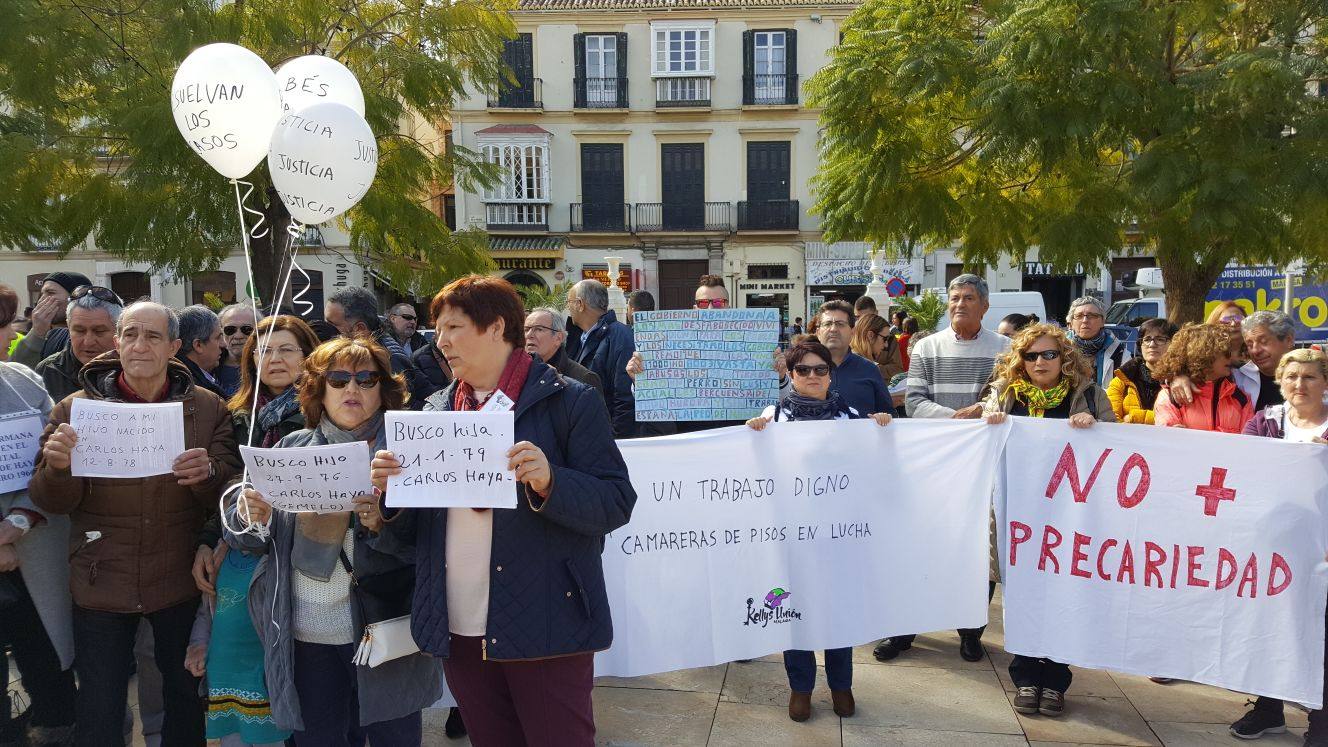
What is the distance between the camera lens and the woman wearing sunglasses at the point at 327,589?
286 cm

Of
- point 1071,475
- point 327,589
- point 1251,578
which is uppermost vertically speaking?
Result: point 1071,475

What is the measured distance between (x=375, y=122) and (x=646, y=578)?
727cm

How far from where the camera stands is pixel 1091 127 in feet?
27.0

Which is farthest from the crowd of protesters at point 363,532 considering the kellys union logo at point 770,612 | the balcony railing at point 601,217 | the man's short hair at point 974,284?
the balcony railing at point 601,217

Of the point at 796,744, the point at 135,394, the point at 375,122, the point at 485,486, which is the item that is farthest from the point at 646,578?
the point at 375,122

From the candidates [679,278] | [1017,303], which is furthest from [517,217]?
[1017,303]

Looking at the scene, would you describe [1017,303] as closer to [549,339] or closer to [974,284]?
[974,284]

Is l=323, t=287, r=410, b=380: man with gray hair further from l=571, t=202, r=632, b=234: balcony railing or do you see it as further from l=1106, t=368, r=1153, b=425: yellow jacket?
l=571, t=202, r=632, b=234: balcony railing

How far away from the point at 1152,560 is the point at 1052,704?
80 cm

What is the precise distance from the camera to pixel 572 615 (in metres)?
2.46

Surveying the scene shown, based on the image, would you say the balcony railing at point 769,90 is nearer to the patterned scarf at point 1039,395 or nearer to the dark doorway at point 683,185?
the dark doorway at point 683,185

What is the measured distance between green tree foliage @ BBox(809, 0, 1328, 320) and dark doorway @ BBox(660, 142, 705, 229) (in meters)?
17.3

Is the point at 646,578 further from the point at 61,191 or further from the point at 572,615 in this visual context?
the point at 61,191

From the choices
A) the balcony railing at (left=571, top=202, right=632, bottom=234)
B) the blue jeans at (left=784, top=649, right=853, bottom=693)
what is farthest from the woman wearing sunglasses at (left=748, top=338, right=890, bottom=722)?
the balcony railing at (left=571, top=202, right=632, bottom=234)
